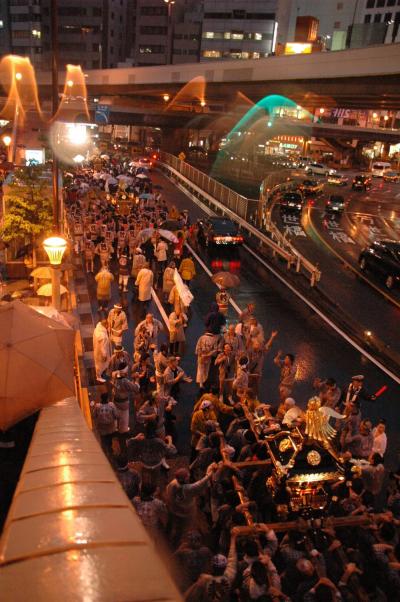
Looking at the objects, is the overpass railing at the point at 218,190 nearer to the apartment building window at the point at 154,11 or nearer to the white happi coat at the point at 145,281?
the white happi coat at the point at 145,281

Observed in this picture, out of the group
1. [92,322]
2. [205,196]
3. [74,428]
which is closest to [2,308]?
[74,428]

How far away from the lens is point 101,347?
35.8ft

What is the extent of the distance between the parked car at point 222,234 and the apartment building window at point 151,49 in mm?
94140

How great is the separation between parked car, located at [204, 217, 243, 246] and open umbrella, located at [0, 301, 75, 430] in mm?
18226

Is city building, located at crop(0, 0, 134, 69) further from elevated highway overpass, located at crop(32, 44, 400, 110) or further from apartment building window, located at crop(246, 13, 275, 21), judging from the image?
elevated highway overpass, located at crop(32, 44, 400, 110)

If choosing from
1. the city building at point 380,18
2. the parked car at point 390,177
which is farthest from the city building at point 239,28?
the parked car at point 390,177

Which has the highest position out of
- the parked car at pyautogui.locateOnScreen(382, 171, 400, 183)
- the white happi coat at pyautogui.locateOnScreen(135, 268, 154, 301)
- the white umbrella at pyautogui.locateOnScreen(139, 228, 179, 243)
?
the white umbrella at pyautogui.locateOnScreen(139, 228, 179, 243)

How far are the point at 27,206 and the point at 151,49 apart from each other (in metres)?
101

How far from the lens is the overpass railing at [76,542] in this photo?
210 cm

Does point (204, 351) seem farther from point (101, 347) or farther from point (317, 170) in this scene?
point (317, 170)

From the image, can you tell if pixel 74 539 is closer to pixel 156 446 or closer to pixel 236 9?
pixel 156 446

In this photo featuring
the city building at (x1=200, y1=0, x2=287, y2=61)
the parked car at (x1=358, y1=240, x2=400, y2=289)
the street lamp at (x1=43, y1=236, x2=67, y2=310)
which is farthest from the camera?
the city building at (x1=200, y1=0, x2=287, y2=61)

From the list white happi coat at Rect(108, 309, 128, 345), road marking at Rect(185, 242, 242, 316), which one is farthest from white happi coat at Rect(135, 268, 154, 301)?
white happi coat at Rect(108, 309, 128, 345)

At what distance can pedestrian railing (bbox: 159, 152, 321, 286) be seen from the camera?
70.7 feet
